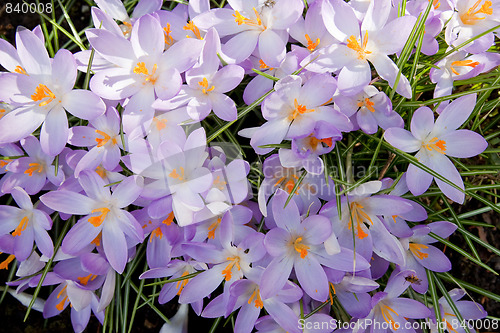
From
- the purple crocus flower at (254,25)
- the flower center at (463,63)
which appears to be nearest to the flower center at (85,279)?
the purple crocus flower at (254,25)

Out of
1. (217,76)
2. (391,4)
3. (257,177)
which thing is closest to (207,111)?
(217,76)

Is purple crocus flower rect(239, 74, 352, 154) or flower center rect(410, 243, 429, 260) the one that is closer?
purple crocus flower rect(239, 74, 352, 154)

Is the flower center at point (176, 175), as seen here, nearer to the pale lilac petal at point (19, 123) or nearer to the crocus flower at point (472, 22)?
the pale lilac petal at point (19, 123)

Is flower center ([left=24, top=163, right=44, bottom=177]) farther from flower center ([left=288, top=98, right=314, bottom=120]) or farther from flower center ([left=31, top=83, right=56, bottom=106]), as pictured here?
flower center ([left=288, top=98, right=314, bottom=120])

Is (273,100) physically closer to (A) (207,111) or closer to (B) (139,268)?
(A) (207,111)

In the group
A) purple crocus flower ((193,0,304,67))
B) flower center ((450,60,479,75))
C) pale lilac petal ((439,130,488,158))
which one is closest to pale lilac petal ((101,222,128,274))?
purple crocus flower ((193,0,304,67))

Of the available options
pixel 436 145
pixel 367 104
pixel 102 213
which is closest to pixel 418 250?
pixel 436 145

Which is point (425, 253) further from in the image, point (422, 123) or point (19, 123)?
point (19, 123)
